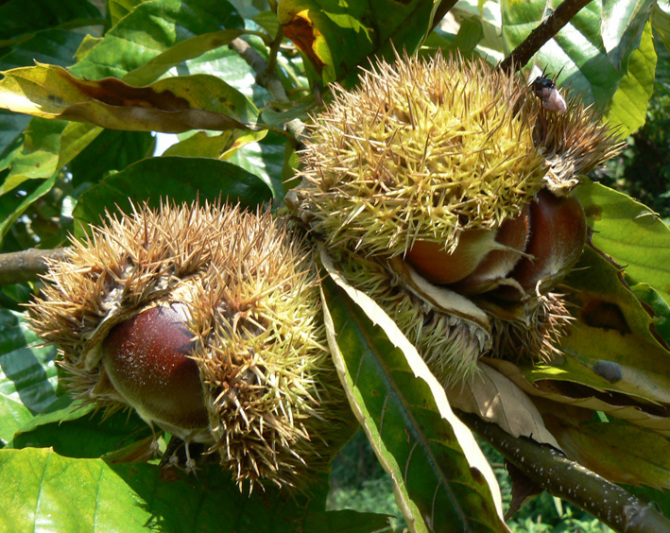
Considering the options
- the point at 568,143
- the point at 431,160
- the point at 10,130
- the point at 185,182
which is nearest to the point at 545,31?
the point at 568,143

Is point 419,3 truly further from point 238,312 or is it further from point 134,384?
point 134,384

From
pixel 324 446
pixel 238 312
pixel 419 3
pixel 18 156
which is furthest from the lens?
pixel 18 156

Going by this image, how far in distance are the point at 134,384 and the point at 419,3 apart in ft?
2.89

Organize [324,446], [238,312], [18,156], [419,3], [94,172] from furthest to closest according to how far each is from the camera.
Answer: [94,172]
[18,156]
[419,3]
[324,446]
[238,312]

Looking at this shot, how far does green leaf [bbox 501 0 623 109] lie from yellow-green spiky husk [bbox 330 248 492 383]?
21.1 inches

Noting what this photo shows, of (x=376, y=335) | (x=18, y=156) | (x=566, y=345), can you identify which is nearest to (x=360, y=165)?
(x=376, y=335)

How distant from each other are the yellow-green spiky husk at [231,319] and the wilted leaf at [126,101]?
29cm

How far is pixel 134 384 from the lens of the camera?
0.89 metres

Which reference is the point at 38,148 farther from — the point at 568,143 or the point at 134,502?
the point at 568,143

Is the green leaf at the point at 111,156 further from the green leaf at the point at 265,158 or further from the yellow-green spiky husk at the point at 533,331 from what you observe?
the yellow-green spiky husk at the point at 533,331

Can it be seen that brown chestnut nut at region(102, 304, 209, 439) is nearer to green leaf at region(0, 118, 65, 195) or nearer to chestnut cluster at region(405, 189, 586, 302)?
chestnut cluster at region(405, 189, 586, 302)

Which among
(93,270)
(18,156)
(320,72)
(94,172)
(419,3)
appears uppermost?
(419,3)

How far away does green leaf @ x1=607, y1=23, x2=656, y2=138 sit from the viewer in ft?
4.75

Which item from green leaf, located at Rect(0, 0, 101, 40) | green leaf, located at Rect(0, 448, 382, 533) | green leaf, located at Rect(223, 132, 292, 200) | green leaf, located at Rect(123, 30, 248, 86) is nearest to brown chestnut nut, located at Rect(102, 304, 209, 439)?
green leaf, located at Rect(0, 448, 382, 533)
